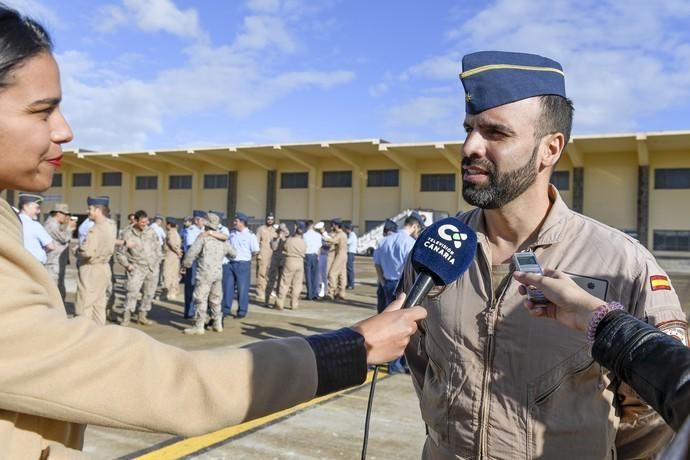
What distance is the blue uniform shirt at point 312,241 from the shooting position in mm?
13023

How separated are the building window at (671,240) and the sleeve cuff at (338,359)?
1127 inches

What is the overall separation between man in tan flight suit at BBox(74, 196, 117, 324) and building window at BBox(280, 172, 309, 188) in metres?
25.3

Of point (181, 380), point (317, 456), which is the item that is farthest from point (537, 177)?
point (317, 456)

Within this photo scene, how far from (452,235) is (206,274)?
728 centimetres

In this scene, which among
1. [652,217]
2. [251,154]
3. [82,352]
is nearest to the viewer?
[82,352]

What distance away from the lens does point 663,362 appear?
1159 mm

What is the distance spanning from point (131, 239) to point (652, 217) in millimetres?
24553

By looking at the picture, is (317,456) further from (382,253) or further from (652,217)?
(652,217)

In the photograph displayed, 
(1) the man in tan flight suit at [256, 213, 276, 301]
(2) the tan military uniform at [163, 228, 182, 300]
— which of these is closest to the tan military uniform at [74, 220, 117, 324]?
(2) the tan military uniform at [163, 228, 182, 300]

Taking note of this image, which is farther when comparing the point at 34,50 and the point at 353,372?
the point at 353,372

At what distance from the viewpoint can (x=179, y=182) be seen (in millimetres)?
36406

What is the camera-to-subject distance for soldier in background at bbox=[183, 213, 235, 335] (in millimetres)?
8695

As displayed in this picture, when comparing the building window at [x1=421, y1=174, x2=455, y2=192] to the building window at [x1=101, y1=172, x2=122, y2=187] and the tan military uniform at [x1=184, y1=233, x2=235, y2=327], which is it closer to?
the building window at [x1=101, y1=172, x2=122, y2=187]

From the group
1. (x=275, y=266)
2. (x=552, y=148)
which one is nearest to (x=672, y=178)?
(x=275, y=266)
